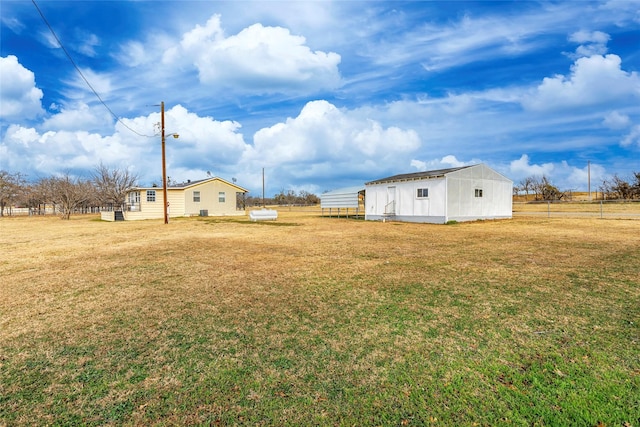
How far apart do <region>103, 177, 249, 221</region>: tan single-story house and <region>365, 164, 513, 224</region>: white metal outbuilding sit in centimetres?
1863

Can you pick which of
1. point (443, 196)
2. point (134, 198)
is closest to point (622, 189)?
point (443, 196)

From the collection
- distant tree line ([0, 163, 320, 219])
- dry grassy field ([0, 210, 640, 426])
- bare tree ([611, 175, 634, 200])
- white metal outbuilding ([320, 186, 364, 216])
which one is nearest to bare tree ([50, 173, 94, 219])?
distant tree line ([0, 163, 320, 219])

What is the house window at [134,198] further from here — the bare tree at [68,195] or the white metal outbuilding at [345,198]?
the white metal outbuilding at [345,198]

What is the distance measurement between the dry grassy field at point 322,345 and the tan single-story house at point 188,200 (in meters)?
28.0

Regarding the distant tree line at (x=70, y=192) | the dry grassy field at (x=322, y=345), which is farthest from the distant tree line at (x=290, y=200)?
the dry grassy field at (x=322, y=345)

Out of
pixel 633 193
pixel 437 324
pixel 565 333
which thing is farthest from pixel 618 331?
pixel 633 193

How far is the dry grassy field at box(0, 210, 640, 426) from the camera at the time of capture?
2.63m

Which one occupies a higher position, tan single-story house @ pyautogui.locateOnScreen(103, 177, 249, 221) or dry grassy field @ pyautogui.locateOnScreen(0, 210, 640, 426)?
tan single-story house @ pyautogui.locateOnScreen(103, 177, 249, 221)

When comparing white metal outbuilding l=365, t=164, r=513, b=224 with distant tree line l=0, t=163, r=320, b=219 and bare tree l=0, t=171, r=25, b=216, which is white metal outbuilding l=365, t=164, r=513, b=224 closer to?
distant tree line l=0, t=163, r=320, b=219

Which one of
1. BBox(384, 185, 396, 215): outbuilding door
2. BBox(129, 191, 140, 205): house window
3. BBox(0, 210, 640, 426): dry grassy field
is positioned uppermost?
BBox(129, 191, 140, 205): house window

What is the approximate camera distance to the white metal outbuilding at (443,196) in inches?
834

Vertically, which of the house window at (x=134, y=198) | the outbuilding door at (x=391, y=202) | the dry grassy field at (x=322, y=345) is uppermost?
the house window at (x=134, y=198)

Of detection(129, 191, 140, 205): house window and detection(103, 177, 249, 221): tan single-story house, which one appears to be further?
detection(129, 191, 140, 205): house window

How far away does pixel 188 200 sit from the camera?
115ft
